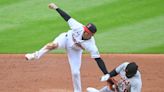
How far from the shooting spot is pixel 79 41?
10.5 meters

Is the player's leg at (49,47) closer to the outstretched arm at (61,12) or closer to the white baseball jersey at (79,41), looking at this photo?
the white baseball jersey at (79,41)

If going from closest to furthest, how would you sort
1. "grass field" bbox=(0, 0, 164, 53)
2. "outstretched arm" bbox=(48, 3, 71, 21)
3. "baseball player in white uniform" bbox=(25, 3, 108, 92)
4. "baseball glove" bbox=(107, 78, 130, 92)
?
"baseball glove" bbox=(107, 78, 130, 92) → "baseball player in white uniform" bbox=(25, 3, 108, 92) → "outstretched arm" bbox=(48, 3, 71, 21) → "grass field" bbox=(0, 0, 164, 53)

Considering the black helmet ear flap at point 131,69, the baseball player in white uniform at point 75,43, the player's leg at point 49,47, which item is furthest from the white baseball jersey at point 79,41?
the black helmet ear flap at point 131,69

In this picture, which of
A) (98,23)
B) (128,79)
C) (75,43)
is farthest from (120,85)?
(98,23)

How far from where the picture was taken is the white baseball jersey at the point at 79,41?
10.4m

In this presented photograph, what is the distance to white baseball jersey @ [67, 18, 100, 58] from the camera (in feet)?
34.1

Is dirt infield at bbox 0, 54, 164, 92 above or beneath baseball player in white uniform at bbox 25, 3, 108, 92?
beneath

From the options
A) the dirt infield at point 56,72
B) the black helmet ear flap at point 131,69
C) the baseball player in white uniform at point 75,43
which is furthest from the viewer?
the dirt infield at point 56,72

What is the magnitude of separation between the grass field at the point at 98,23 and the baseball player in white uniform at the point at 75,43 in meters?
3.94

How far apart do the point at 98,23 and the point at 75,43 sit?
605 cm

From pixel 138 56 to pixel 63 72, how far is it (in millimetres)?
2277

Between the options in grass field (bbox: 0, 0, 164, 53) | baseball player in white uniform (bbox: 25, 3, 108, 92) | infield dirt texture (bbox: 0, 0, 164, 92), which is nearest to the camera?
baseball player in white uniform (bbox: 25, 3, 108, 92)

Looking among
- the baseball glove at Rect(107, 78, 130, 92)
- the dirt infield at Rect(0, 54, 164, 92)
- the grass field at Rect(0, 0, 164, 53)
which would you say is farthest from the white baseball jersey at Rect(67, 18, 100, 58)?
the grass field at Rect(0, 0, 164, 53)

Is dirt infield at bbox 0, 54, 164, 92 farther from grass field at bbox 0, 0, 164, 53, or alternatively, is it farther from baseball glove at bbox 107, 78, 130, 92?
baseball glove at bbox 107, 78, 130, 92
